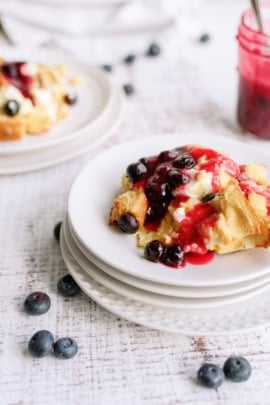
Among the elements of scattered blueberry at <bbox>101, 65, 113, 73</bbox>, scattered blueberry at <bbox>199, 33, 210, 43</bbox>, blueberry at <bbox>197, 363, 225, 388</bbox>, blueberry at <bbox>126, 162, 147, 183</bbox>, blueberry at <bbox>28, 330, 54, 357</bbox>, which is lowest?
scattered blueberry at <bbox>199, 33, 210, 43</bbox>

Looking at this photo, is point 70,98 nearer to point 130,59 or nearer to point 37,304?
point 130,59

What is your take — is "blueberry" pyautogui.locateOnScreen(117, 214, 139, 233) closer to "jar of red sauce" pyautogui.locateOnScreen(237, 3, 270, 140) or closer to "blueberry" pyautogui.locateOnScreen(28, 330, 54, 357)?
"blueberry" pyautogui.locateOnScreen(28, 330, 54, 357)

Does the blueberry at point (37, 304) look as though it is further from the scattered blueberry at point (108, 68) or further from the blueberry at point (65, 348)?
the scattered blueberry at point (108, 68)

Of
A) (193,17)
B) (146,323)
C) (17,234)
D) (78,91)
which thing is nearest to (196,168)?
(146,323)

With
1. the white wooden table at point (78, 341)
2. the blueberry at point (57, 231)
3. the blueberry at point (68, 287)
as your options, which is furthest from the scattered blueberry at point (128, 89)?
the blueberry at point (68, 287)

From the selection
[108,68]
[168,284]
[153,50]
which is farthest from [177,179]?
[153,50]

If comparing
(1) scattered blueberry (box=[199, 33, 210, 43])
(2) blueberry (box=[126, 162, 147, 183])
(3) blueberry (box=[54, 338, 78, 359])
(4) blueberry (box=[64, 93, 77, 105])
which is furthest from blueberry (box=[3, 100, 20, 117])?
(1) scattered blueberry (box=[199, 33, 210, 43])

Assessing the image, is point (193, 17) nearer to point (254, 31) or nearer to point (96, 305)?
point (254, 31)

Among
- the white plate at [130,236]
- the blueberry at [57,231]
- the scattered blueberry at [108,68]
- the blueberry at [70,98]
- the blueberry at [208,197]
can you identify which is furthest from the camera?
the scattered blueberry at [108,68]
